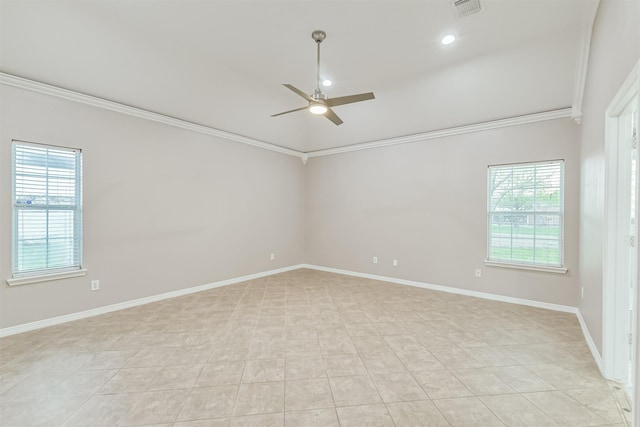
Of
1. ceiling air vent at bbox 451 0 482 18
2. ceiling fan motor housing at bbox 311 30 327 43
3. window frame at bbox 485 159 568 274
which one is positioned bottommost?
window frame at bbox 485 159 568 274

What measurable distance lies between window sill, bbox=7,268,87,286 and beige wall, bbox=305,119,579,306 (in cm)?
438

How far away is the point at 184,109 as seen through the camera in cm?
436

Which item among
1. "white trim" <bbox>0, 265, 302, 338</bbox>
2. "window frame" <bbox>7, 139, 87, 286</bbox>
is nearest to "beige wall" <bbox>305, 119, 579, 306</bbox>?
"white trim" <bbox>0, 265, 302, 338</bbox>

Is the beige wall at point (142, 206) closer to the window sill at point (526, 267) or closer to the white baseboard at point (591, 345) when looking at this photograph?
the window sill at point (526, 267)

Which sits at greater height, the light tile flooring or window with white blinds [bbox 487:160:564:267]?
window with white blinds [bbox 487:160:564:267]

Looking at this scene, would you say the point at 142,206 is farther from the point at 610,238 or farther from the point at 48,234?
the point at 610,238

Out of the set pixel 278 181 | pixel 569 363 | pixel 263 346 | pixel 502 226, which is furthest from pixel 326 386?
pixel 278 181

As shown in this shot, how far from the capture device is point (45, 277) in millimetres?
3309

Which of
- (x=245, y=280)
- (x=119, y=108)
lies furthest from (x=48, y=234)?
(x=245, y=280)

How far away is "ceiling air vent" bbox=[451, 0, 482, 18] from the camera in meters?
2.57

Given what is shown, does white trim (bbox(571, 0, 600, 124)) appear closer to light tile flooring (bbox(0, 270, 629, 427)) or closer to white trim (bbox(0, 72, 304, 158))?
light tile flooring (bbox(0, 270, 629, 427))

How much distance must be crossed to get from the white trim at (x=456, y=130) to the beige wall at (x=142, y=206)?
1788 millimetres

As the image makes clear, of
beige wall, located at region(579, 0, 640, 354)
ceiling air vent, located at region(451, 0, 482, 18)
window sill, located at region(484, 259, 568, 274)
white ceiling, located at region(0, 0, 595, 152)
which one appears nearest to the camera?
beige wall, located at region(579, 0, 640, 354)

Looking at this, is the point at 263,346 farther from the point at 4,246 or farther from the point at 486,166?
the point at 486,166
